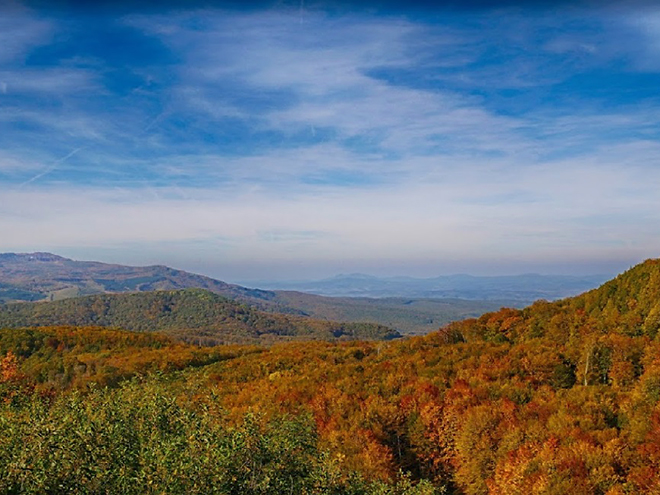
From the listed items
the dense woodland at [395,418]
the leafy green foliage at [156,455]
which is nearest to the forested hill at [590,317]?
the dense woodland at [395,418]

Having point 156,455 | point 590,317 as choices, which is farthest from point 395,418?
point 590,317

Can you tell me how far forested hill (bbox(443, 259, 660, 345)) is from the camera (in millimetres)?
50844

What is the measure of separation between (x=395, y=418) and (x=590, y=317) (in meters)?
36.8

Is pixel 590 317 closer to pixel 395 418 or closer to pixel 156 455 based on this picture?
pixel 395 418

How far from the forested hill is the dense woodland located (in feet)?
0.77

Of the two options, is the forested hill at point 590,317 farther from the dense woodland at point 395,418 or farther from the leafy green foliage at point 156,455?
the leafy green foliage at point 156,455

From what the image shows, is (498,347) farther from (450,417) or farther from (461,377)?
(450,417)

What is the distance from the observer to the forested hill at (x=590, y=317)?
5084 centimetres

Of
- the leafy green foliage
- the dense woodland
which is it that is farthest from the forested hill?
the leafy green foliage

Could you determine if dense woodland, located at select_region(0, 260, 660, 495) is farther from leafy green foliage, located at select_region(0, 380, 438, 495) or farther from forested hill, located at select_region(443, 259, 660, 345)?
forested hill, located at select_region(443, 259, 660, 345)

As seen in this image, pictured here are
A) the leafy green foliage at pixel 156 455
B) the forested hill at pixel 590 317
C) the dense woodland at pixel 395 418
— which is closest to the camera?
the leafy green foliage at pixel 156 455

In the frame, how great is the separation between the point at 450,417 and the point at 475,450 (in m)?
4.01

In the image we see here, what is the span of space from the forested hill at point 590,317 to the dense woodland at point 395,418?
0.77ft

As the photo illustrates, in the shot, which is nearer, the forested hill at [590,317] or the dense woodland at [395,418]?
the dense woodland at [395,418]
